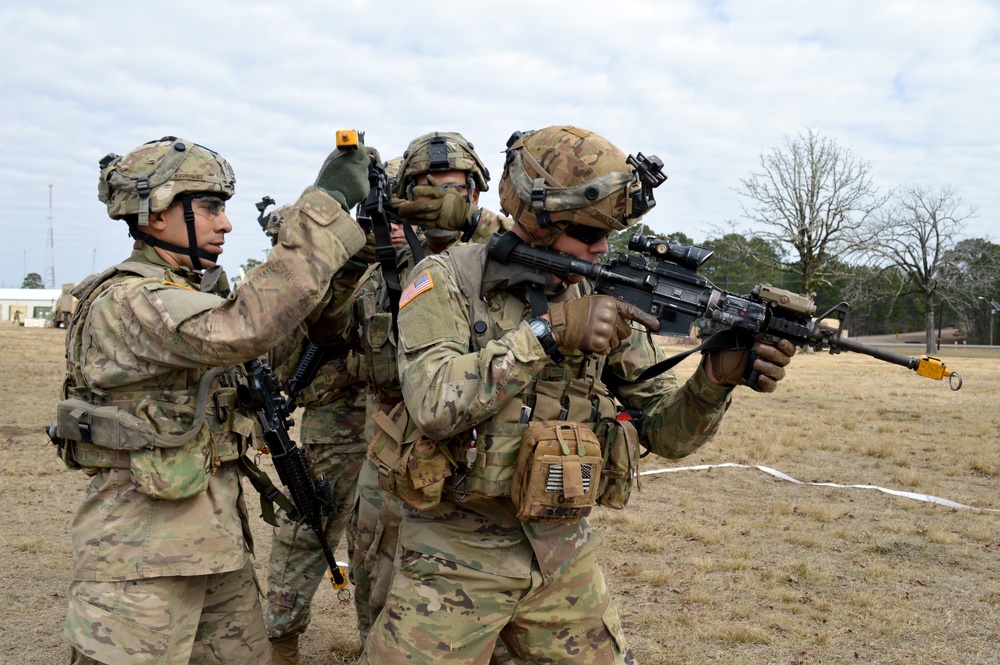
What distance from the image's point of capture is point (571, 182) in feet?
9.26

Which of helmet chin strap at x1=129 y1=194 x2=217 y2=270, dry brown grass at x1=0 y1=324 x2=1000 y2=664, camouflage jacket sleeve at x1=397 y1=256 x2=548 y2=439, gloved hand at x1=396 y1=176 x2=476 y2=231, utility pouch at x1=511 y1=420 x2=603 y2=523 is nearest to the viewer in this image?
camouflage jacket sleeve at x1=397 y1=256 x2=548 y2=439

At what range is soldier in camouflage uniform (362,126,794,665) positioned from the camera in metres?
2.58

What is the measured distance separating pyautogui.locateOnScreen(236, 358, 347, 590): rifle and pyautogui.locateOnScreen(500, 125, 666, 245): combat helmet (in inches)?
53.5

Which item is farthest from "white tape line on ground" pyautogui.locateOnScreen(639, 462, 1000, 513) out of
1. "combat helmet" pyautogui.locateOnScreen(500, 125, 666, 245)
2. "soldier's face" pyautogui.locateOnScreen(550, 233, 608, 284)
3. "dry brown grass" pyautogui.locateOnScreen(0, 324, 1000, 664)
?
"combat helmet" pyautogui.locateOnScreen(500, 125, 666, 245)

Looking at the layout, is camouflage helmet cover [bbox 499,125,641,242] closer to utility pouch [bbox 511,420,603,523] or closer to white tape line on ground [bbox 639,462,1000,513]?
utility pouch [bbox 511,420,603,523]

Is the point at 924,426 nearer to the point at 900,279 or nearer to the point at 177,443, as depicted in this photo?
the point at 177,443

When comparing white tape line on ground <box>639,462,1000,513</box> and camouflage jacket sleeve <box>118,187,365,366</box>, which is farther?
white tape line on ground <box>639,462,1000,513</box>

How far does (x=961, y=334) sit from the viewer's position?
54.8 metres

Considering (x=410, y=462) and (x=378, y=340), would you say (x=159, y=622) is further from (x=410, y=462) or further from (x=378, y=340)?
(x=378, y=340)

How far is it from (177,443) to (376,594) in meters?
0.99

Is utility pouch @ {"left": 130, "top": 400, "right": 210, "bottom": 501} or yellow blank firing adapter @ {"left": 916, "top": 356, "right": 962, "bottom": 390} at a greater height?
yellow blank firing adapter @ {"left": 916, "top": 356, "right": 962, "bottom": 390}

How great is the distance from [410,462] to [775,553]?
476 centimetres

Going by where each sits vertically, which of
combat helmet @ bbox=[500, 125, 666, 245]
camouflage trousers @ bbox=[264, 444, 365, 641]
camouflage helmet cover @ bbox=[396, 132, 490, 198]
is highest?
camouflage helmet cover @ bbox=[396, 132, 490, 198]

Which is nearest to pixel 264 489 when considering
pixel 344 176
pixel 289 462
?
pixel 289 462
